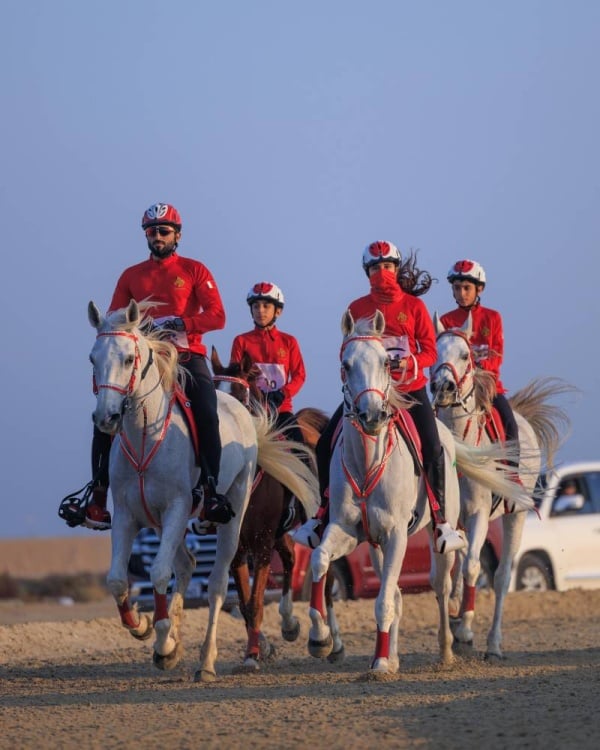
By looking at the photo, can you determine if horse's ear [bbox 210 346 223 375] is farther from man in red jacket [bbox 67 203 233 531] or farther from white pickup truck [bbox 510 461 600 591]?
white pickup truck [bbox 510 461 600 591]

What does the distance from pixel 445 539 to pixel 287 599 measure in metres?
2.41

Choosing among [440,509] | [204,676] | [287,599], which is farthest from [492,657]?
[204,676]

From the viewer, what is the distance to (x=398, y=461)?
36.2 feet

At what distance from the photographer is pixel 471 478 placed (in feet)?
43.2

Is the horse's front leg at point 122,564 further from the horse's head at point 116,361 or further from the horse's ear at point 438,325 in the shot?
the horse's ear at point 438,325

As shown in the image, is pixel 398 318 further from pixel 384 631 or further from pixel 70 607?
pixel 70 607

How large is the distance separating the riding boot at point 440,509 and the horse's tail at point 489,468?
119cm

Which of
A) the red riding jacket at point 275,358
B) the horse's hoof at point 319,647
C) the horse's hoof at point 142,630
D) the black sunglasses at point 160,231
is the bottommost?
the horse's hoof at point 319,647

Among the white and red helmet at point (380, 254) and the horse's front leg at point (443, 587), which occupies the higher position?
the white and red helmet at point (380, 254)

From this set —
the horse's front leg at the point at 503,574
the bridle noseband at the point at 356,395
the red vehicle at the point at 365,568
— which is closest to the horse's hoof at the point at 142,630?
the bridle noseband at the point at 356,395

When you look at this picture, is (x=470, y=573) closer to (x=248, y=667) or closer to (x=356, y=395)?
(x=248, y=667)

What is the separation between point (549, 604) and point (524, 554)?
1153 mm

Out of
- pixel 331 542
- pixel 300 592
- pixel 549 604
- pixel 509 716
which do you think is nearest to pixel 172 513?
pixel 331 542

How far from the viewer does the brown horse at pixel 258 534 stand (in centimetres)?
1259
